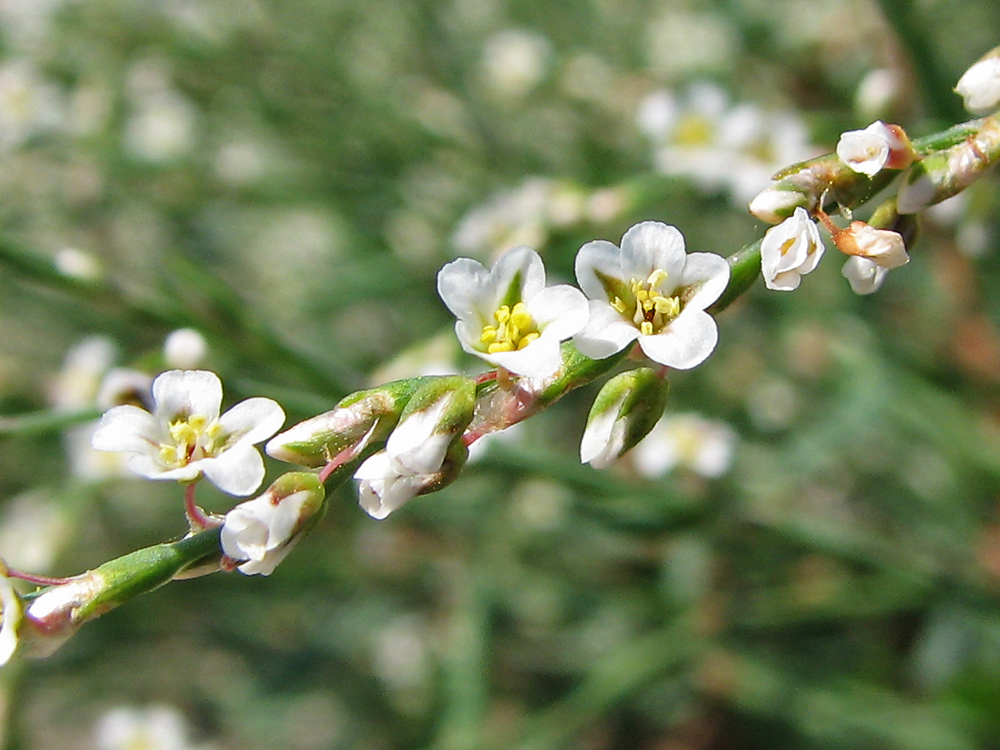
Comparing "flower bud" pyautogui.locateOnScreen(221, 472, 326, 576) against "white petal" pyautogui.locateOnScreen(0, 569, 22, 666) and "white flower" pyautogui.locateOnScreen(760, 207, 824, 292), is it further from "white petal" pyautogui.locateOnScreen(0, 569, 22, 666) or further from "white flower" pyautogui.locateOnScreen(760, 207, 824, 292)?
"white flower" pyautogui.locateOnScreen(760, 207, 824, 292)

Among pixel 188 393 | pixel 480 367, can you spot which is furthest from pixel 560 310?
pixel 480 367

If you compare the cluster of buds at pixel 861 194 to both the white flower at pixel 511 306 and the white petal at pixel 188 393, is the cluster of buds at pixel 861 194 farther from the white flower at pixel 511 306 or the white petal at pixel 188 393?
the white petal at pixel 188 393

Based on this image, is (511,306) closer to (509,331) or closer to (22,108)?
(509,331)

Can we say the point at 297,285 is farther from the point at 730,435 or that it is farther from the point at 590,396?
the point at 730,435

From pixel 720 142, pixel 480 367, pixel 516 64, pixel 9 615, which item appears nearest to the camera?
pixel 9 615

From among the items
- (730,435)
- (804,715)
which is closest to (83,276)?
(730,435)

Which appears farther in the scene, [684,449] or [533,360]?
[684,449]

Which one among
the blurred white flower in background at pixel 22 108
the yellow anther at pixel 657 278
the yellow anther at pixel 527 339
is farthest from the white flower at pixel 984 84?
the blurred white flower in background at pixel 22 108
